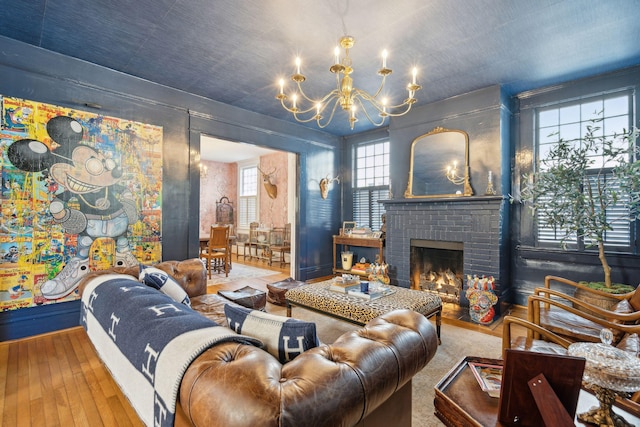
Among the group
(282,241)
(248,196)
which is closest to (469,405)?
(282,241)

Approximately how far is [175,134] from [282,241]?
4.27 m

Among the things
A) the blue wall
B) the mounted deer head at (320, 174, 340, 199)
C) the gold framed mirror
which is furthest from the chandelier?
the mounted deer head at (320, 174, 340, 199)

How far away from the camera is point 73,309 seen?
322cm

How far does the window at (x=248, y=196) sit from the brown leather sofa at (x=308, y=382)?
26.6 feet

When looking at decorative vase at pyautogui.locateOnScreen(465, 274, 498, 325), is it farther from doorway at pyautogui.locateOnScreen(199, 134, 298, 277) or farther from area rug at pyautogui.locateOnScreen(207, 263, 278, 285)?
doorway at pyautogui.locateOnScreen(199, 134, 298, 277)

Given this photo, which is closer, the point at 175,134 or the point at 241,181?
the point at 175,134

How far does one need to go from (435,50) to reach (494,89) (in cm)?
142

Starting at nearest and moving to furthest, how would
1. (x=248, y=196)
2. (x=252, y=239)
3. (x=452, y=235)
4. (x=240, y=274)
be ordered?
(x=452, y=235) < (x=240, y=274) < (x=252, y=239) < (x=248, y=196)

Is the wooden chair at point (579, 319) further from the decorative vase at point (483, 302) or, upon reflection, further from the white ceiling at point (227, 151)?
the white ceiling at point (227, 151)

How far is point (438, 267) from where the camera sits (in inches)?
182

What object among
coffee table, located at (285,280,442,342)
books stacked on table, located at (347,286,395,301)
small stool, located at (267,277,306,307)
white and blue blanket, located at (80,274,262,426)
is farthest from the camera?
small stool, located at (267,277,306,307)

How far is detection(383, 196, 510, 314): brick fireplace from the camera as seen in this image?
386 centimetres

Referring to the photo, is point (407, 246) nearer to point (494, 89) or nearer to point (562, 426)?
point (494, 89)

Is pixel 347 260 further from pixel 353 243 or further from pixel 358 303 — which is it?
pixel 358 303
